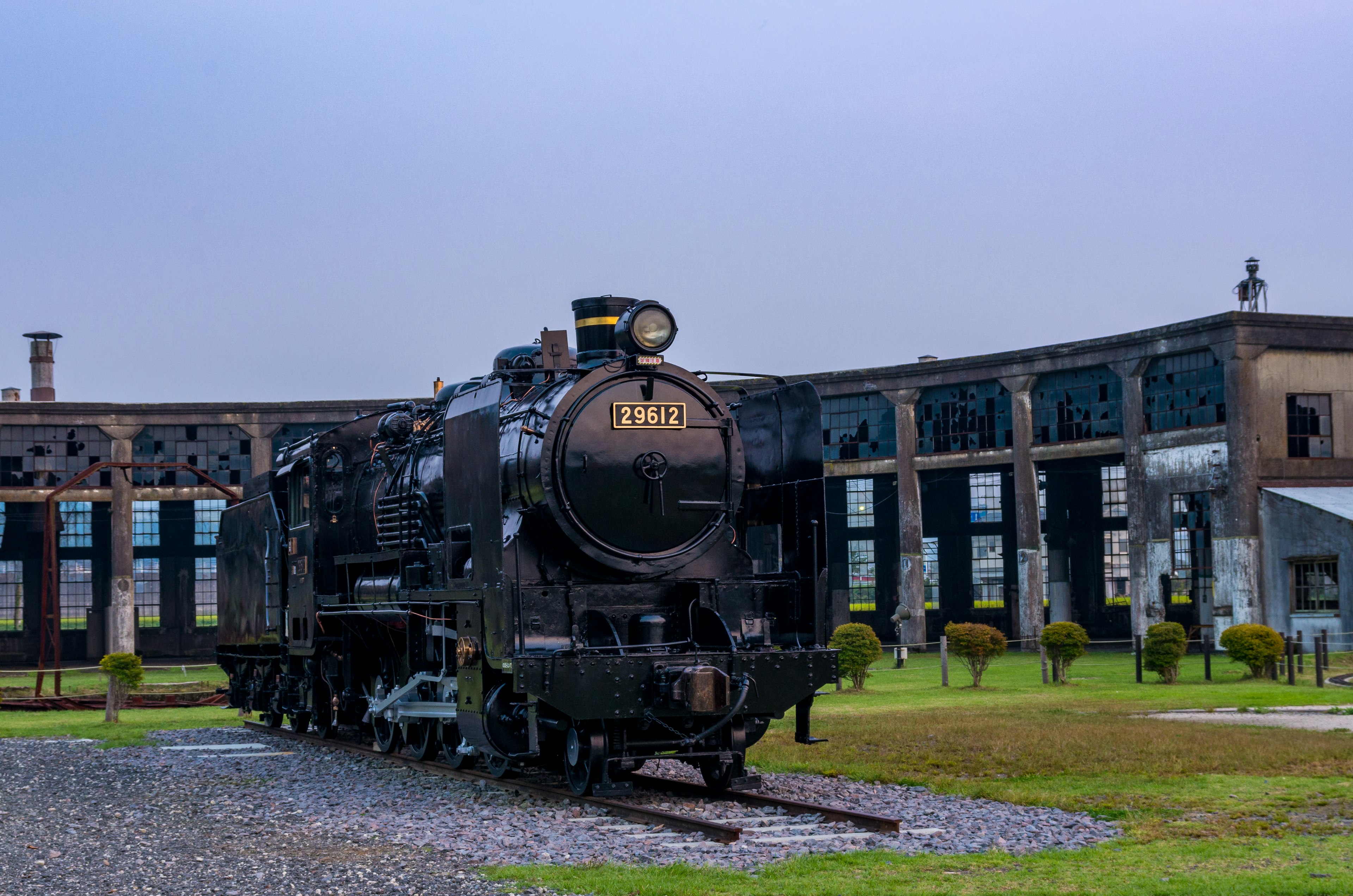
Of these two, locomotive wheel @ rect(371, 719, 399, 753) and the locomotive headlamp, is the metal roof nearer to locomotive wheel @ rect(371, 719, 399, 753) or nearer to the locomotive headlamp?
locomotive wheel @ rect(371, 719, 399, 753)

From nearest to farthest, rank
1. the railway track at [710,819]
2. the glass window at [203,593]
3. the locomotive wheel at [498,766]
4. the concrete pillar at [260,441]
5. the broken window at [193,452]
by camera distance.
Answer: the railway track at [710,819] < the locomotive wheel at [498,766] < the concrete pillar at [260,441] < the broken window at [193,452] < the glass window at [203,593]

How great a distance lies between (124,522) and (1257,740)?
103ft

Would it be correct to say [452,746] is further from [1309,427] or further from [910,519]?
[910,519]

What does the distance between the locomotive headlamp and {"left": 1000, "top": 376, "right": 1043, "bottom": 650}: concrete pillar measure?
25.4 m

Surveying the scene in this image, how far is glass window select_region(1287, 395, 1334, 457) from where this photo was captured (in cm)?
3075

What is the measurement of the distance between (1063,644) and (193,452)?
25521 millimetres

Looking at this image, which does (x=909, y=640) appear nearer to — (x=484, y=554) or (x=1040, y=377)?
(x=1040, y=377)

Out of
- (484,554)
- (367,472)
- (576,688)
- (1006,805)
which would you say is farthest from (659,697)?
(367,472)

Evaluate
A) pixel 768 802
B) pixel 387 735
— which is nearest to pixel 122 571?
pixel 387 735

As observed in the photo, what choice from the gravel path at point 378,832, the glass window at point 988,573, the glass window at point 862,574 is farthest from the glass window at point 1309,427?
the gravel path at point 378,832

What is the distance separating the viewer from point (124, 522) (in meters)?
37.6

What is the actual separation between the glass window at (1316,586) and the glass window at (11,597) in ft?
117

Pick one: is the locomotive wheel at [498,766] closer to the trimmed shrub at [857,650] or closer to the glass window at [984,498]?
the trimmed shrub at [857,650]

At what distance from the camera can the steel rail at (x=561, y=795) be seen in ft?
29.0
